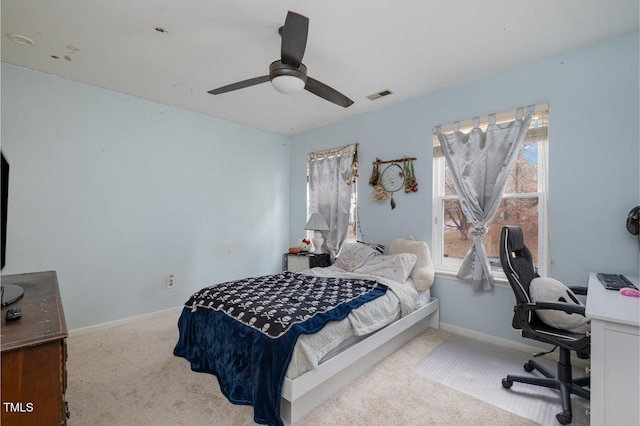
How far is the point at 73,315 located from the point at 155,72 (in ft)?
8.36

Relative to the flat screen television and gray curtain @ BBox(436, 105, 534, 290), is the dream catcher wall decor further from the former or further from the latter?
the flat screen television

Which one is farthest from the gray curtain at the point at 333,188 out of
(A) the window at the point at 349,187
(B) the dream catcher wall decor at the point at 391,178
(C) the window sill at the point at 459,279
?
(C) the window sill at the point at 459,279

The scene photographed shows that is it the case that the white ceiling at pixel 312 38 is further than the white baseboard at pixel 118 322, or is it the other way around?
the white baseboard at pixel 118 322

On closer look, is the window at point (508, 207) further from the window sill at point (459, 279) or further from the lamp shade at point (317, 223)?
the lamp shade at point (317, 223)

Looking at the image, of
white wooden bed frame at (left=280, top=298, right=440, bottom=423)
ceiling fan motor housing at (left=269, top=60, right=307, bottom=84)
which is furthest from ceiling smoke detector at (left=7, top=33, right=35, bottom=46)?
white wooden bed frame at (left=280, top=298, right=440, bottom=423)

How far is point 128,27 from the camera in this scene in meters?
2.13

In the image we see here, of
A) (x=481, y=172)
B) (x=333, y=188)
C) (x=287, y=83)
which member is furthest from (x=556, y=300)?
(x=333, y=188)

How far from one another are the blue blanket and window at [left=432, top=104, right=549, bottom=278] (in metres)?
1.09

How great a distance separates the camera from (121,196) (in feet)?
10.6

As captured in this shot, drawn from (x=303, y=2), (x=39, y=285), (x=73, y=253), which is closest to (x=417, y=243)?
(x=303, y=2)

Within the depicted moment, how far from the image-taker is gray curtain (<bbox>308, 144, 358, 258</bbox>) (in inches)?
161

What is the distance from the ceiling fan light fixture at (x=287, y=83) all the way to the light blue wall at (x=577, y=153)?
1.84m

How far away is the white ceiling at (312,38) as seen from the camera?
6.33 ft

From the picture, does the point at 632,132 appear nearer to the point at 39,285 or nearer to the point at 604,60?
the point at 604,60
